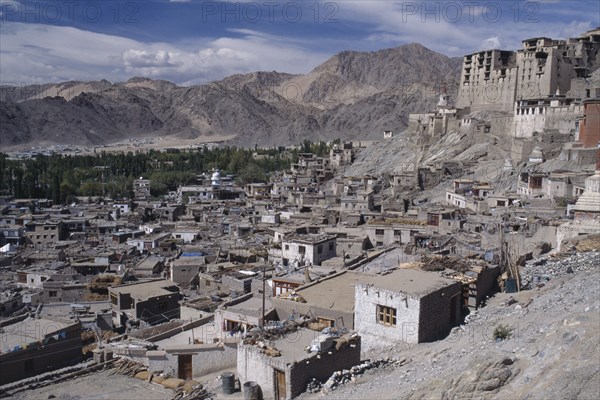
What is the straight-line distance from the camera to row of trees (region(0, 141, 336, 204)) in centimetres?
5944

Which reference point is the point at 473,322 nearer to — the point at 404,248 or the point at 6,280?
the point at 404,248

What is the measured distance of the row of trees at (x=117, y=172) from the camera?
A: 195 feet

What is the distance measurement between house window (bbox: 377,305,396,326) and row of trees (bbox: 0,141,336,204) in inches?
1927

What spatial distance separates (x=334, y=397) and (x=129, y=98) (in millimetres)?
191648

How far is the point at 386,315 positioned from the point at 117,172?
68.5m

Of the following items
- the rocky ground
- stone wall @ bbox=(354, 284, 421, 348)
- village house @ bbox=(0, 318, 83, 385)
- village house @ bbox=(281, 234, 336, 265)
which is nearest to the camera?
the rocky ground

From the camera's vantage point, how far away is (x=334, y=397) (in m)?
10.2

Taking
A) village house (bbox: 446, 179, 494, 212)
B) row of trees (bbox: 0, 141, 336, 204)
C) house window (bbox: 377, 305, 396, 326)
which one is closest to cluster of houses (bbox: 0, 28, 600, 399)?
house window (bbox: 377, 305, 396, 326)

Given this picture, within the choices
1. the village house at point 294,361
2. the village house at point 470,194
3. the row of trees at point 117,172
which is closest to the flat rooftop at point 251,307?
the village house at point 294,361

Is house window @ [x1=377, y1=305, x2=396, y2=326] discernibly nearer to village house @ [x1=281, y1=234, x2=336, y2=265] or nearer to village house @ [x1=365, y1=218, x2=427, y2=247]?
village house @ [x1=281, y1=234, x2=336, y2=265]

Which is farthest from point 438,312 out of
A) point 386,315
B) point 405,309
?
point 386,315

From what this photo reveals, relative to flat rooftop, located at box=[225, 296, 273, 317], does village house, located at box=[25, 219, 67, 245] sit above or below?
below

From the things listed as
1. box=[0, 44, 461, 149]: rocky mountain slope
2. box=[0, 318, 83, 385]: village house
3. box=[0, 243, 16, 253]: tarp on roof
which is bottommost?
box=[0, 243, 16, 253]: tarp on roof

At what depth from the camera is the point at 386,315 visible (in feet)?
41.9
